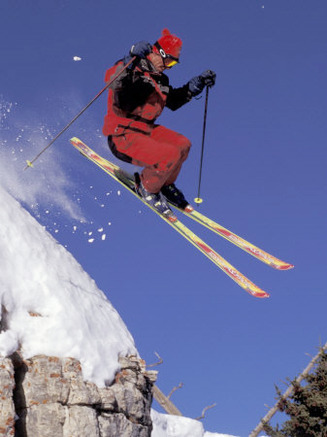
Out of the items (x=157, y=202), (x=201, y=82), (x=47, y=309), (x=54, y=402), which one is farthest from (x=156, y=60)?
(x=54, y=402)

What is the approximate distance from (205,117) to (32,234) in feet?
14.7

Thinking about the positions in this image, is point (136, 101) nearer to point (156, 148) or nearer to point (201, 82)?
point (156, 148)

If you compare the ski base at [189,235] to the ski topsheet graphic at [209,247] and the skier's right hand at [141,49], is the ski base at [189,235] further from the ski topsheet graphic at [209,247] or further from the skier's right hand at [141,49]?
the skier's right hand at [141,49]

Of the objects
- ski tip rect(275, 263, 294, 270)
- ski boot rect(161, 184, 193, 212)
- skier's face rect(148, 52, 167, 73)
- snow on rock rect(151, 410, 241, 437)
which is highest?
skier's face rect(148, 52, 167, 73)

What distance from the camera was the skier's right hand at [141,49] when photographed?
22.7ft

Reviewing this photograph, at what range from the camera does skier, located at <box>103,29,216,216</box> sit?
7.64 meters

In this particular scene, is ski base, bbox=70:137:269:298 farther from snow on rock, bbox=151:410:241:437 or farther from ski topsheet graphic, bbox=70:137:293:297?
snow on rock, bbox=151:410:241:437

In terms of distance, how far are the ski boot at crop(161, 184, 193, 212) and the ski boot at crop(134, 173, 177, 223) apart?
64 cm

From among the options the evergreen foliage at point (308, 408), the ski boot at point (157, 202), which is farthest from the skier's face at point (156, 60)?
the evergreen foliage at point (308, 408)

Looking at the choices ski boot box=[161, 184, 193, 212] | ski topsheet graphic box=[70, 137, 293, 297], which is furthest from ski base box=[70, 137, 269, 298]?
ski boot box=[161, 184, 193, 212]

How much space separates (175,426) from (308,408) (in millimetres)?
5111

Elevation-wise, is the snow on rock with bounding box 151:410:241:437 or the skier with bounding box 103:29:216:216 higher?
the skier with bounding box 103:29:216:216

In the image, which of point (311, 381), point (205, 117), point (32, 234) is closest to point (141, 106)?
point (205, 117)

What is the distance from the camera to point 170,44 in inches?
300
